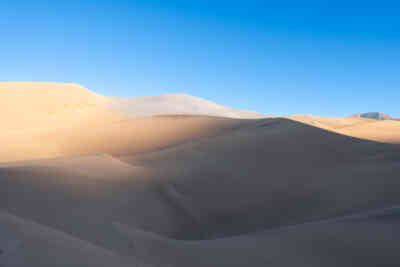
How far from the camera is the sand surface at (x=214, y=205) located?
2.64m

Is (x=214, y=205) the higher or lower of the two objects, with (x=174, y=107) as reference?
lower

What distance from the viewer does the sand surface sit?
8.66ft

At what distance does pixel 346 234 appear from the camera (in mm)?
3021

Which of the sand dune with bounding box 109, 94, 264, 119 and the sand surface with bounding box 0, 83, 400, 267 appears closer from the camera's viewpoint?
the sand surface with bounding box 0, 83, 400, 267

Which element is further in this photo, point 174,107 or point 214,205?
point 174,107

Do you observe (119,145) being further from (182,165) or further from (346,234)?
(346,234)

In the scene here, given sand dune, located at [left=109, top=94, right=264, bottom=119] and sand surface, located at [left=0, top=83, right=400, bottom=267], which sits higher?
sand dune, located at [left=109, top=94, right=264, bottom=119]

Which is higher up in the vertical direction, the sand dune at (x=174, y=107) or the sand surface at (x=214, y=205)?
the sand dune at (x=174, y=107)

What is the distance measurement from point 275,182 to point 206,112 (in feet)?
58.8

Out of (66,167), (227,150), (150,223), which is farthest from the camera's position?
(227,150)

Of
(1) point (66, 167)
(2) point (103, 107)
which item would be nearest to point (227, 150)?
(1) point (66, 167)

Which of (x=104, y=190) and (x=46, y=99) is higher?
(x=46, y=99)

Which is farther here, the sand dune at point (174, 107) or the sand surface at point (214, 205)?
the sand dune at point (174, 107)

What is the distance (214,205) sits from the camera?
4855 mm
